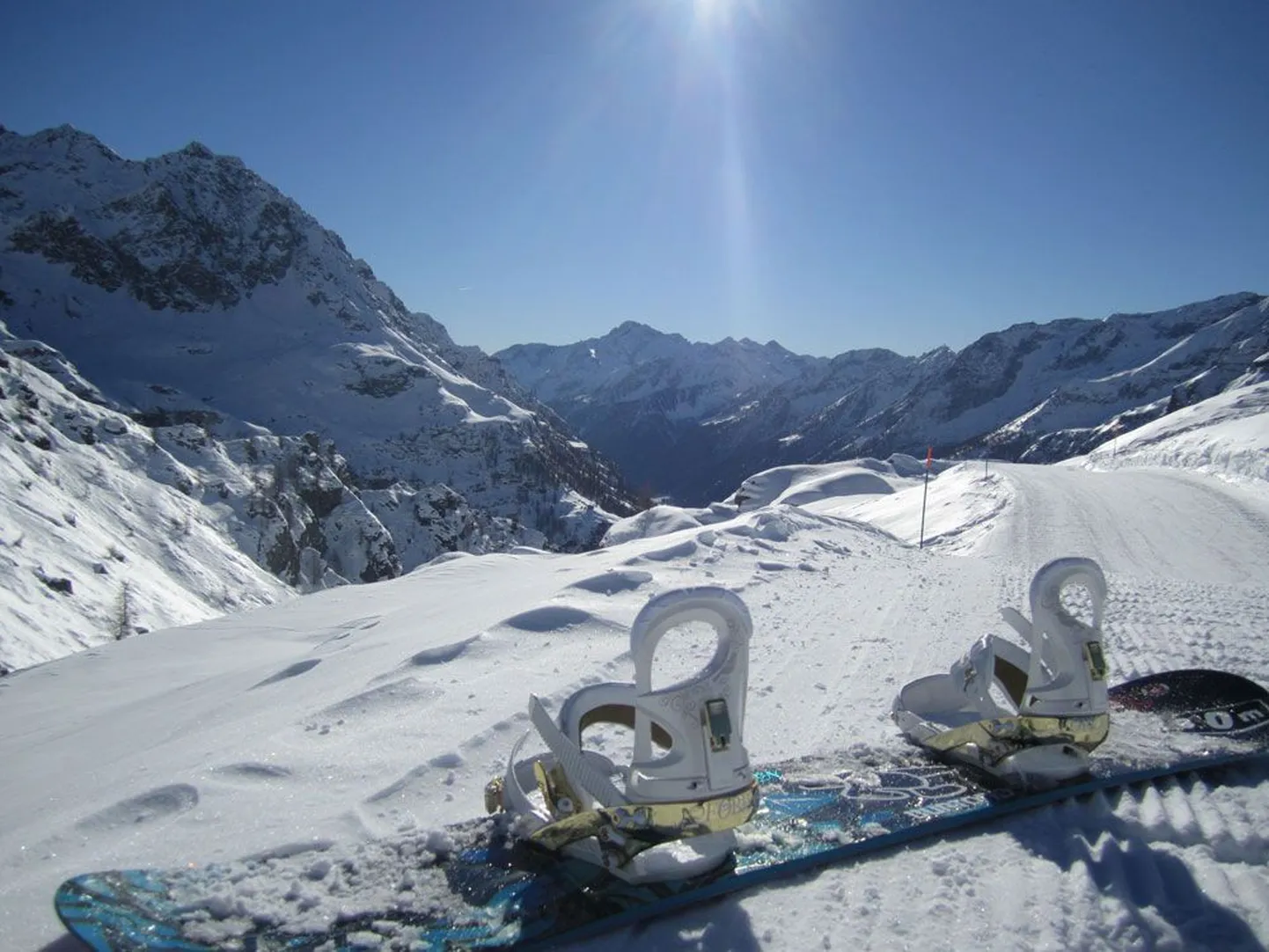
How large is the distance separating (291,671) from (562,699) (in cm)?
403

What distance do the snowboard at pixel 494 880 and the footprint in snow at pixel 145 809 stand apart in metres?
1.26

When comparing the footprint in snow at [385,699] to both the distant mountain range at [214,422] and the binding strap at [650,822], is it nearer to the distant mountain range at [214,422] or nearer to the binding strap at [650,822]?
the binding strap at [650,822]

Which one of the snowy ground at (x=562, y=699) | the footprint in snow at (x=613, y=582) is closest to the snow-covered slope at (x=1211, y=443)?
the snowy ground at (x=562, y=699)

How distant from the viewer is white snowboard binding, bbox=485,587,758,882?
3617 millimetres

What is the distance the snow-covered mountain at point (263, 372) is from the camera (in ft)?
233

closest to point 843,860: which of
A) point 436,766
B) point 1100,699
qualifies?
point 1100,699

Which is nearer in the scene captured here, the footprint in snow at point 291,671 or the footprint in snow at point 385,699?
the footprint in snow at point 385,699

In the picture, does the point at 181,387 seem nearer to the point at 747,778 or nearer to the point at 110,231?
the point at 110,231

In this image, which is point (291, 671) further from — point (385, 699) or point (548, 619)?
point (548, 619)

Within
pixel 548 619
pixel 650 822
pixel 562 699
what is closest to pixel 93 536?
pixel 548 619

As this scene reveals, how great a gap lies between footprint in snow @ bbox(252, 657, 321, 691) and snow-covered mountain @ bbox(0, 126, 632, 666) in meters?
54.6

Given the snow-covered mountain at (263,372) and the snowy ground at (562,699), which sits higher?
the snow-covered mountain at (263,372)

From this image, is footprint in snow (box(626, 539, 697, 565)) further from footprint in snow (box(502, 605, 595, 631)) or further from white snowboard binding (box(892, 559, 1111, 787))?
white snowboard binding (box(892, 559, 1111, 787))

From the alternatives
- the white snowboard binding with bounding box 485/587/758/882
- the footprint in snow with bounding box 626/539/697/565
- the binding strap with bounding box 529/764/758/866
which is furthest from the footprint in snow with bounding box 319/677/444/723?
the footprint in snow with bounding box 626/539/697/565
